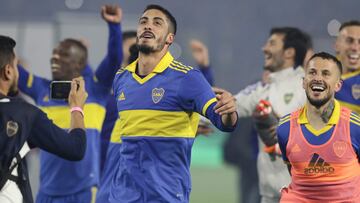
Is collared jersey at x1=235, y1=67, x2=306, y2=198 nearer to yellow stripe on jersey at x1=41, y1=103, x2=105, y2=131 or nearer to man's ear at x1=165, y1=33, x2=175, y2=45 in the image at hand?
yellow stripe on jersey at x1=41, y1=103, x2=105, y2=131

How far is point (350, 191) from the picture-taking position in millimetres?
6914

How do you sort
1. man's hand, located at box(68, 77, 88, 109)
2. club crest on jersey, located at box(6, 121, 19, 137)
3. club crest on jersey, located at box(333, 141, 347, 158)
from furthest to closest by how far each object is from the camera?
club crest on jersey, located at box(333, 141, 347, 158), man's hand, located at box(68, 77, 88, 109), club crest on jersey, located at box(6, 121, 19, 137)

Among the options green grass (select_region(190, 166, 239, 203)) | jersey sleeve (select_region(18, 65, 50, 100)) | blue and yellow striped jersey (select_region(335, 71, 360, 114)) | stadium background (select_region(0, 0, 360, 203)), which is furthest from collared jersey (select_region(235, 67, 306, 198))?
stadium background (select_region(0, 0, 360, 203))

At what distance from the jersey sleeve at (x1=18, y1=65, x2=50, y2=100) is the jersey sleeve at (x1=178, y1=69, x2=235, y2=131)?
2636 mm

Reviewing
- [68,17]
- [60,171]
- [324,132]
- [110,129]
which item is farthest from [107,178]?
[68,17]

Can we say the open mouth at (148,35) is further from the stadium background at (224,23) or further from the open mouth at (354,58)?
the stadium background at (224,23)

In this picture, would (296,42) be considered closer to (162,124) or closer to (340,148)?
(340,148)

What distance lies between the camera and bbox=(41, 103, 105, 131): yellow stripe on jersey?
860 centimetres

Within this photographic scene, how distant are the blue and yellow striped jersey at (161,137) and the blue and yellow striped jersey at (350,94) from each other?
2076mm

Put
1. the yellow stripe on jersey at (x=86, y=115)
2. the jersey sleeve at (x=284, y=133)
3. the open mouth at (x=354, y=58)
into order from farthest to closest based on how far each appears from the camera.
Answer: the open mouth at (x=354, y=58) < the yellow stripe on jersey at (x=86, y=115) < the jersey sleeve at (x=284, y=133)

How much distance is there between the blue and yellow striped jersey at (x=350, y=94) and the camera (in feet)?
27.7

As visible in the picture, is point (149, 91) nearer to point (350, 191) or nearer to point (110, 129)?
point (350, 191)

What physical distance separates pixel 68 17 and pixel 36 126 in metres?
10.5

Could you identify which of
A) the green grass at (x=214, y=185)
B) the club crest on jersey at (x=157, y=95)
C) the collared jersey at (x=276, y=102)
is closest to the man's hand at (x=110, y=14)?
the collared jersey at (x=276, y=102)
